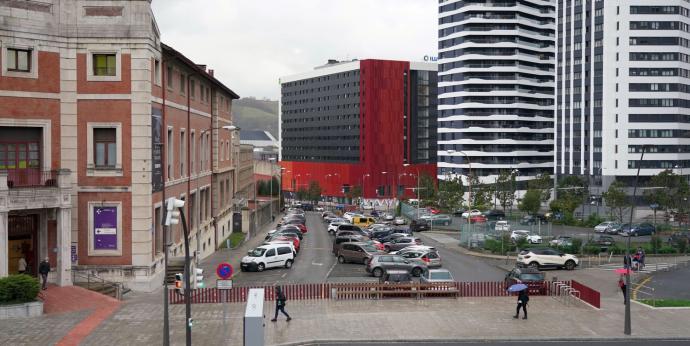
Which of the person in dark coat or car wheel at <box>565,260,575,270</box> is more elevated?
the person in dark coat

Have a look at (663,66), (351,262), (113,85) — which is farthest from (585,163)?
(113,85)

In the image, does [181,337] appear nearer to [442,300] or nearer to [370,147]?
[442,300]

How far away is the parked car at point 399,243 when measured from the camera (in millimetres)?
57188

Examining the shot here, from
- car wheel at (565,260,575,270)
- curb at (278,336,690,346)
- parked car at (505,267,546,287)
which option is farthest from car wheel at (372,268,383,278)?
curb at (278,336,690,346)

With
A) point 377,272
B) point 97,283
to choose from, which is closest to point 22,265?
point 97,283

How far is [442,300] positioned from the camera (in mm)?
34094

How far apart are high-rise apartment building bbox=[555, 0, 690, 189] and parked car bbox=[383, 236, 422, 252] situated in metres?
67.1

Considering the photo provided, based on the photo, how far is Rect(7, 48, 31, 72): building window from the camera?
108ft

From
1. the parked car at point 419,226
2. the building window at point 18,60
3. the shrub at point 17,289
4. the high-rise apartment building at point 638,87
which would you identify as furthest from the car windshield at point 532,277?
the high-rise apartment building at point 638,87

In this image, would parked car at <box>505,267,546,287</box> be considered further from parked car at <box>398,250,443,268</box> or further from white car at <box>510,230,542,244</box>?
white car at <box>510,230,542,244</box>

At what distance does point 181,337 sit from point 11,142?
46.9 ft

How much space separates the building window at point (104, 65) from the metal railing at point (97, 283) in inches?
370

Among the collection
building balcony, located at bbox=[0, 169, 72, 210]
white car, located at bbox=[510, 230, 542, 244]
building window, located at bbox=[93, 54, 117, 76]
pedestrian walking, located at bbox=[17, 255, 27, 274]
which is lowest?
white car, located at bbox=[510, 230, 542, 244]

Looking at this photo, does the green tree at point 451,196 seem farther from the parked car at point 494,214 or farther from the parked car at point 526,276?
the parked car at point 526,276
